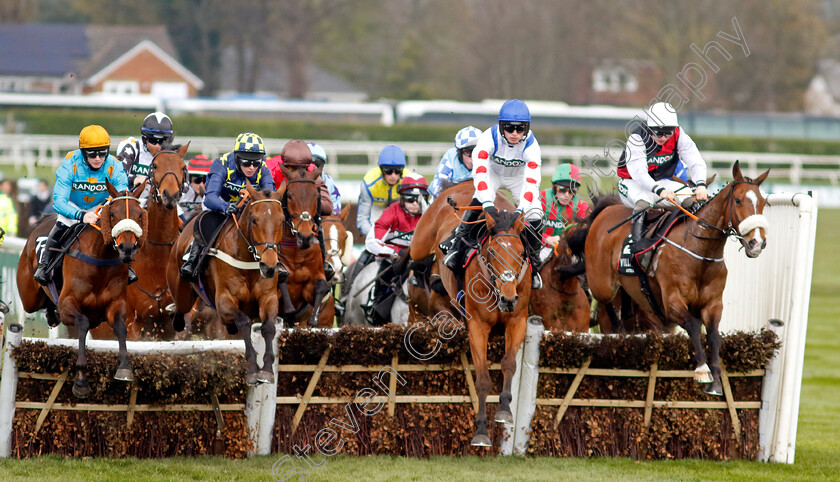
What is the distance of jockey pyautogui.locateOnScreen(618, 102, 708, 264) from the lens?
8.29m

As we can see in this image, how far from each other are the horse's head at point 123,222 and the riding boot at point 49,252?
1.76ft

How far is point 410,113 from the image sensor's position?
4331cm

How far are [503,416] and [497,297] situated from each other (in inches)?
33.1

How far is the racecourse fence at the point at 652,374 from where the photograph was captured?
7035 millimetres

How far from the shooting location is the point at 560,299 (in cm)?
918

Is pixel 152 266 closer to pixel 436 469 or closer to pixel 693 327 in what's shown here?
pixel 436 469

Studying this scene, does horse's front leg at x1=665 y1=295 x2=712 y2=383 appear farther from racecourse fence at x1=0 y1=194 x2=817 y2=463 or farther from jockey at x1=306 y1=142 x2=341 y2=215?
jockey at x1=306 y1=142 x2=341 y2=215

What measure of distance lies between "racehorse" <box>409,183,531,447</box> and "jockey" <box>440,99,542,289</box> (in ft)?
0.49

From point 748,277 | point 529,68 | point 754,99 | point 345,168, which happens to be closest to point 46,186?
point 345,168

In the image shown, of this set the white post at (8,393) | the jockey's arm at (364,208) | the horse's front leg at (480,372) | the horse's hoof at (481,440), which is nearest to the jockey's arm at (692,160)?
the horse's front leg at (480,372)

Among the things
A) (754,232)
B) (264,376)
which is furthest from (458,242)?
(754,232)

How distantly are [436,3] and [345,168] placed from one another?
32551 millimetres

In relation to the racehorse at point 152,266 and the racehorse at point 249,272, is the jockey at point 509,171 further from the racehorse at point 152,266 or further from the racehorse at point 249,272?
the racehorse at point 152,266

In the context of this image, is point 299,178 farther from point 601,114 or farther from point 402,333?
point 601,114
